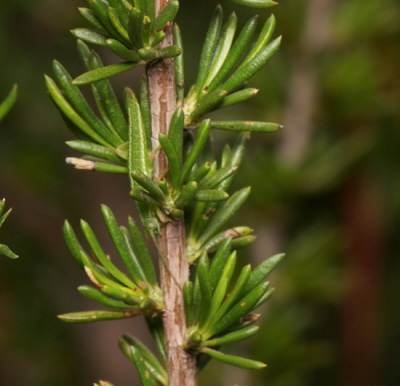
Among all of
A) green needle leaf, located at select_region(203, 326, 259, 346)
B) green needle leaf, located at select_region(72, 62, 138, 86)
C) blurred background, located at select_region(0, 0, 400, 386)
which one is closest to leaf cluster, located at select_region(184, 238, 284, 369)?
green needle leaf, located at select_region(203, 326, 259, 346)

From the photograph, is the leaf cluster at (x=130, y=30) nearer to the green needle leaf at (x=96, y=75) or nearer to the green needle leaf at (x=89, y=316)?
the green needle leaf at (x=96, y=75)

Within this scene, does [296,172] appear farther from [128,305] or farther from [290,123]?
[128,305]

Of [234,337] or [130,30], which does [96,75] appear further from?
[234,337]

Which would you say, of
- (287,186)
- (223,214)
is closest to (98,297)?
(223,214)

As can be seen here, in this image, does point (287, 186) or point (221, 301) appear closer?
point (221, 301)

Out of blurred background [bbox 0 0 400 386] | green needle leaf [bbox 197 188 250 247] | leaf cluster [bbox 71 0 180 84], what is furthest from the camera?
blurred background [bbox 0 0 400 386]

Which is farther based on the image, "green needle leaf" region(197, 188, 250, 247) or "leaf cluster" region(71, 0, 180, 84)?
"green needle leaf" region(197, 188, 250, 247)

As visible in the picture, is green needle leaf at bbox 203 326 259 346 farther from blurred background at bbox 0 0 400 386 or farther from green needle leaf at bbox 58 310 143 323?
blurred background at bbox 0 0 400 386
